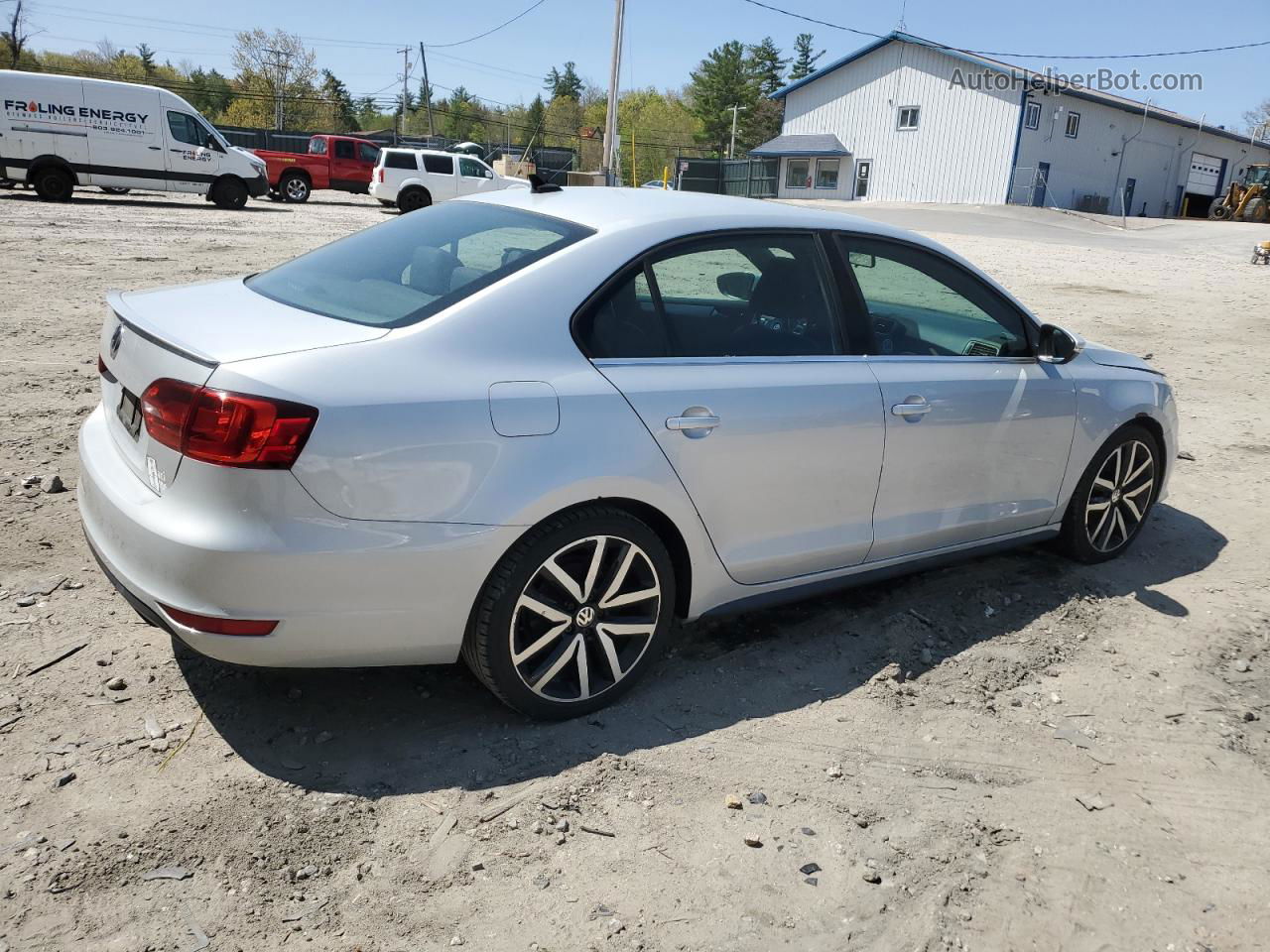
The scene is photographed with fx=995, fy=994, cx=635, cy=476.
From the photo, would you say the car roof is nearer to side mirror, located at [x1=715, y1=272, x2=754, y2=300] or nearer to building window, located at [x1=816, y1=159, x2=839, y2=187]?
side mirror, located at [x1=715, y1=272, x2=754, y2=300]

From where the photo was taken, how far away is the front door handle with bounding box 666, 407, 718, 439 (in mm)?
3105

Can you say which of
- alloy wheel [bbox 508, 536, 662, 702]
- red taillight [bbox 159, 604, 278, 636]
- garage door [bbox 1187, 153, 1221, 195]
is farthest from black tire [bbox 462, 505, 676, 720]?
garage door [bbox 1187, 153, 1221, 195]

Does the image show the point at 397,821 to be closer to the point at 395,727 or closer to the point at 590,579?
the point at 395,727

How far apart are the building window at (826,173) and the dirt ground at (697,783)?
5051 cm

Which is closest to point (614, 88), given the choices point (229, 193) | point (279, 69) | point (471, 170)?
point (471, 170)

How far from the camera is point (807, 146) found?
51.5 meters

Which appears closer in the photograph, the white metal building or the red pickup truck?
the red pickup truck

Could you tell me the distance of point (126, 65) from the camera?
8175 cm

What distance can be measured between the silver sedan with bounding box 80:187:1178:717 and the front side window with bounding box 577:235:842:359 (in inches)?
0.4

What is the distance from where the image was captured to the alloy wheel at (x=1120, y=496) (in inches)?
184

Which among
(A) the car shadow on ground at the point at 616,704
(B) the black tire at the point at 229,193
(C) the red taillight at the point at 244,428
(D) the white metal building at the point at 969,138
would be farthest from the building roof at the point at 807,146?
(C) the red taillight at the point at 244,428

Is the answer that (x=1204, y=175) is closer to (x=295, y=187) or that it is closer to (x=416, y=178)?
(x=416, y=178)

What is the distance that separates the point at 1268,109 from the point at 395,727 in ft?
344

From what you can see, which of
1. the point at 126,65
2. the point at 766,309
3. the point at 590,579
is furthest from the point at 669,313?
the point at 126,65
